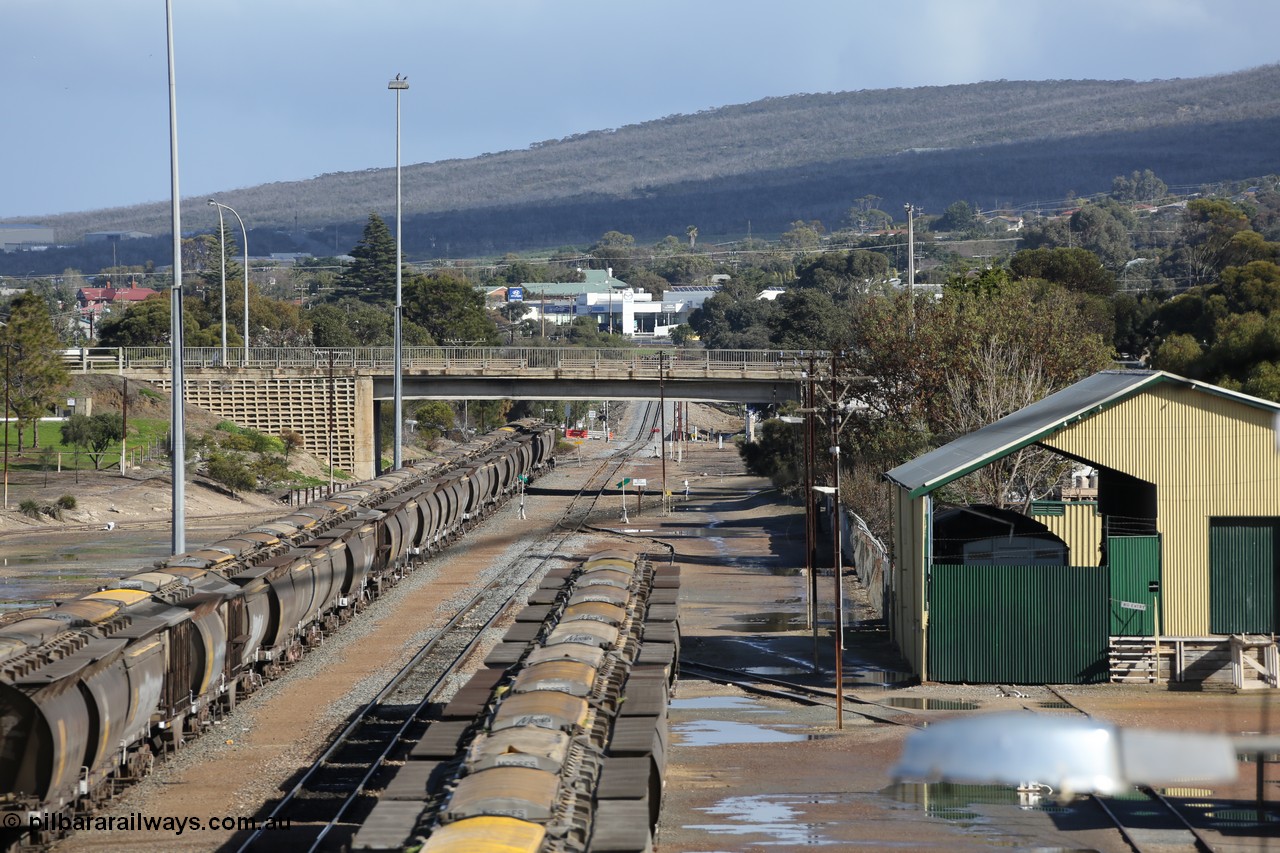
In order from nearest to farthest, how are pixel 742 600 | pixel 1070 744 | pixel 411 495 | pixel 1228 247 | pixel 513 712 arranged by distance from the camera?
pixel 513 712, pixel 1070 744, pixel 742 600, pixel 411 495, pixel 1228 247

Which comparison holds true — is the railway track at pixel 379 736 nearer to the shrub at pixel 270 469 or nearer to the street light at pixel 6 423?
the street light at pixel 6 423

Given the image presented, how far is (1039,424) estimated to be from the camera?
122 ft

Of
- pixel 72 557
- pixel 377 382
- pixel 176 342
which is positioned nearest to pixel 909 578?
pixel 176 342

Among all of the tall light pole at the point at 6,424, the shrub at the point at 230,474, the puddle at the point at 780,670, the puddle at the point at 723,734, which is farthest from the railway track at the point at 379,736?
the shrub at the point at 230,474

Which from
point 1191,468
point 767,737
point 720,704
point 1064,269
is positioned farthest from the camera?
point 1064,269

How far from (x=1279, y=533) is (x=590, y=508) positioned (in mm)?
49267

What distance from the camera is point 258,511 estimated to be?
258ft

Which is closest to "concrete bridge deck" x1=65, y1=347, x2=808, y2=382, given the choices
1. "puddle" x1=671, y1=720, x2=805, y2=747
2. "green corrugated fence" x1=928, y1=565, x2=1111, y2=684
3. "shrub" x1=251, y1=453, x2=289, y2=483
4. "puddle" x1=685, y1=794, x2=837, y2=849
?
"shrub" x1=251, y1=453, x2=289, y2=483

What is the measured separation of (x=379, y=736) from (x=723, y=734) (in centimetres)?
680

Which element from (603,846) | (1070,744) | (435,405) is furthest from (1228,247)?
(603,846)

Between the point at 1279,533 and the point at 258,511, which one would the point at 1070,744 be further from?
the point at 258,511

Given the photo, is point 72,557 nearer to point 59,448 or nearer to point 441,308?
point 59,448

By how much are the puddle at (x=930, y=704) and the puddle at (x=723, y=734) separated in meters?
3.58

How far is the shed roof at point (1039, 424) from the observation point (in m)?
36.0
